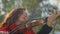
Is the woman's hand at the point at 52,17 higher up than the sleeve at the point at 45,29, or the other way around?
the woman's hand at the point at 52,17

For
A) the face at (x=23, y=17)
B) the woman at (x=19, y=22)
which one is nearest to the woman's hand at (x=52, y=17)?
the woman at (x=19, y=22)

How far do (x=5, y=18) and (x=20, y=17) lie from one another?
0.25 m

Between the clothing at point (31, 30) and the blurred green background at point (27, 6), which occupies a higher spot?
the blurred green background at point (27, 6)

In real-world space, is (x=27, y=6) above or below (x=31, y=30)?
above

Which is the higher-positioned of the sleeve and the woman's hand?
the woman's hand

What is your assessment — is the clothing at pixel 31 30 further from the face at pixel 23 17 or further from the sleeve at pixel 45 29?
the face at pixel 23 17

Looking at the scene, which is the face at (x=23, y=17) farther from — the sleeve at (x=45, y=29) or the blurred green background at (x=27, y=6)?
the sleeve at (x=45, y=29)

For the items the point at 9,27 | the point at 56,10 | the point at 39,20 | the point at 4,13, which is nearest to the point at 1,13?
the point at 4,13

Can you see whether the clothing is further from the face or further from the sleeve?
the face

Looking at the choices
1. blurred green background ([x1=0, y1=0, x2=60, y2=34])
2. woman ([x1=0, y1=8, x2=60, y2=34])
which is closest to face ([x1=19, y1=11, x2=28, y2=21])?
woman ([x1=0, y1=8, x2=60, y2=34])

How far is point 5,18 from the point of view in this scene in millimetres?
3516

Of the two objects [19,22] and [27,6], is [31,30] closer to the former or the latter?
[19,22]

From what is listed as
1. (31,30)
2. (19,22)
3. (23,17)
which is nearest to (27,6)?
(23,17)

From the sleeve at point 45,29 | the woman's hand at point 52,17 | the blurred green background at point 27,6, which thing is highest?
the blurred green background at point 27,6
